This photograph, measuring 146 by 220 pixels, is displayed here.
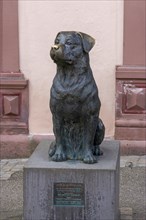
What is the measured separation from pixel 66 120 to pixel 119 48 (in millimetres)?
3485

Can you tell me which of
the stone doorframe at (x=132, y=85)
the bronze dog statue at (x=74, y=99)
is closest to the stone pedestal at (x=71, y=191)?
the bronze dog statue at (x=74, y=99)

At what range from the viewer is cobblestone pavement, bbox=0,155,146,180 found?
771 centimetres

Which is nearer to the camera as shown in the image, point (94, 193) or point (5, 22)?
point (94, 193)

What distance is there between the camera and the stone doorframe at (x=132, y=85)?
8305mm

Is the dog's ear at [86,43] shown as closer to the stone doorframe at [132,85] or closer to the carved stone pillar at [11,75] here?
the stone doorframe at [132,85]

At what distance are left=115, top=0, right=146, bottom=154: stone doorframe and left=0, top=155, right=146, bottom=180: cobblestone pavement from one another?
0.63 ft

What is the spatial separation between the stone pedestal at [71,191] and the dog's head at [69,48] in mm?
805

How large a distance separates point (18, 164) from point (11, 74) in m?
1.18

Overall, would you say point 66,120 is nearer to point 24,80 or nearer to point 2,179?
point 2,179

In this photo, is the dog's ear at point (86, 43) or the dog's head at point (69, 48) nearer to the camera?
the dog's head at point (69, 48)

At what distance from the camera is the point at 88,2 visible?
27.3 ft

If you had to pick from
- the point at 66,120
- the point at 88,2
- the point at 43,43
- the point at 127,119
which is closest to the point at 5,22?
the point at 43,43

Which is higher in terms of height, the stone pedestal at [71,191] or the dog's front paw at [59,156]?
the dog's front paw at [59,156]

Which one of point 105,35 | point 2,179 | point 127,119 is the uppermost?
point 105,35
